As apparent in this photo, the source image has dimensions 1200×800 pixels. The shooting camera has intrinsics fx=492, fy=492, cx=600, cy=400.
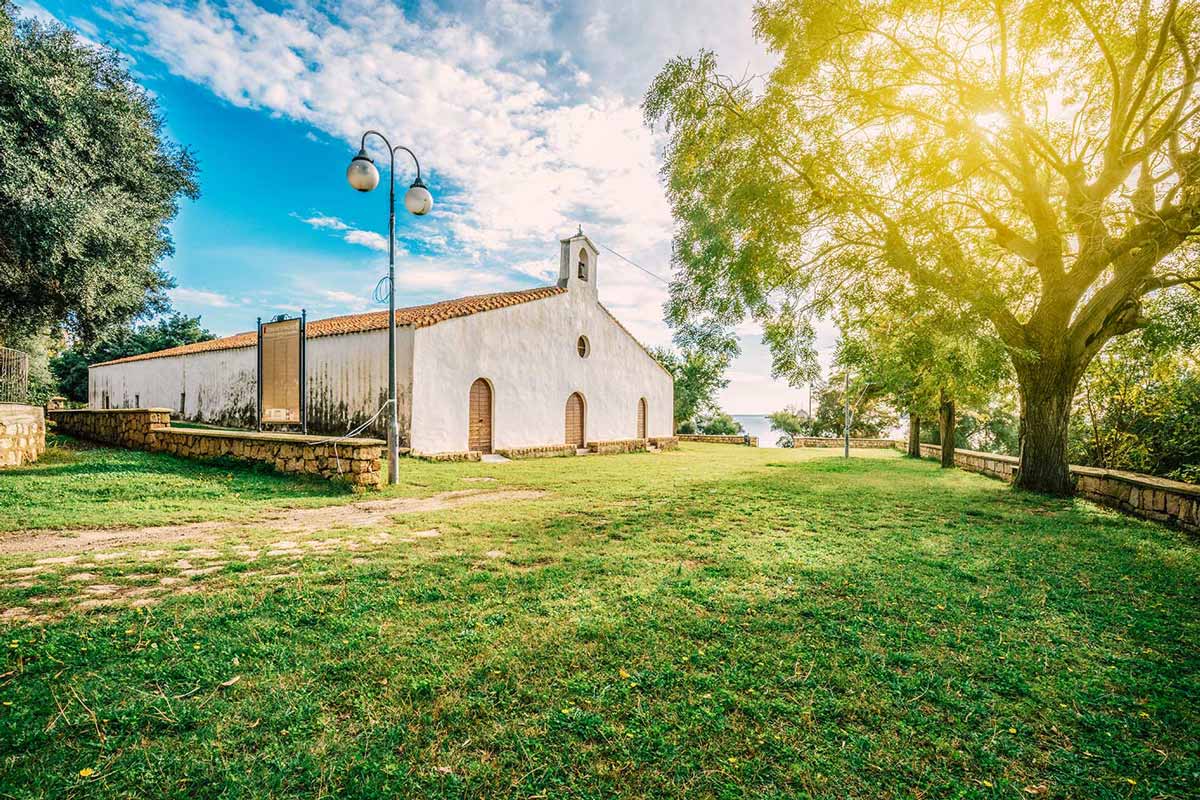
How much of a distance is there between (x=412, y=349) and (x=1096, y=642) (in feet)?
43.6

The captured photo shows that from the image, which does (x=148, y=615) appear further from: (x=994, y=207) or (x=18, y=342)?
(x=18, y=342)

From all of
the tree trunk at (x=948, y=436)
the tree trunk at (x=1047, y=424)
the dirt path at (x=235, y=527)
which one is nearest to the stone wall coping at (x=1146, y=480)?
the tree trunk at (x=1047, y=424)

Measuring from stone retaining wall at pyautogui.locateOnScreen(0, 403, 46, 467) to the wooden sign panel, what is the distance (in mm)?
3452

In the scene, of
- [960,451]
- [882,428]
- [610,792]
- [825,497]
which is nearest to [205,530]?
[610,792]

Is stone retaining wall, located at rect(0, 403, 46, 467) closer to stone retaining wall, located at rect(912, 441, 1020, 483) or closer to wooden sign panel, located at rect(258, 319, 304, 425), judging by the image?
wooden sign panel, located at rect(258, 319, 304, 425)

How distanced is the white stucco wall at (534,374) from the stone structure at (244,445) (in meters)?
4.55

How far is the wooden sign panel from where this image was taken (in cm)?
1002

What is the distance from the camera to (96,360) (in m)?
28.3

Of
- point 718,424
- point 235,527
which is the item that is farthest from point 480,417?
point 718,424

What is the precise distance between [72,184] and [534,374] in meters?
12.2

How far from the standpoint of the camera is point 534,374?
56.6ft

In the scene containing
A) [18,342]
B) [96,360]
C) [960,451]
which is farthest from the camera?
[96,360]

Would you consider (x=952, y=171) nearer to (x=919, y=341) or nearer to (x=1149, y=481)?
(x=919, y=341)

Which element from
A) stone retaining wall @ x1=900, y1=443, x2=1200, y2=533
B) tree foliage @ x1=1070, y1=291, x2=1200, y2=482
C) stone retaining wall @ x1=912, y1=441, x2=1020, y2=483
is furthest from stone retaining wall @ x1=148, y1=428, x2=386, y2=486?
tree foliage @ x1=1070, y1=291, x2=1200, y2=482
